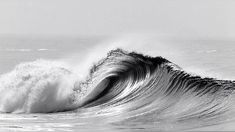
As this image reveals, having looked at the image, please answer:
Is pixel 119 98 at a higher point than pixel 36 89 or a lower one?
lower

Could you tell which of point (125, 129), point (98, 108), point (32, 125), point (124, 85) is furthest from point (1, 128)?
point (124, 85)

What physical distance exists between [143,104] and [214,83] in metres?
2.68

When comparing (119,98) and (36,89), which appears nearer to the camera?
(119,98)

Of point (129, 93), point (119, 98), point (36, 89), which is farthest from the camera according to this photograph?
point (36, 89)

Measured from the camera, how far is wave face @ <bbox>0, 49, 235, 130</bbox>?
55.1ft

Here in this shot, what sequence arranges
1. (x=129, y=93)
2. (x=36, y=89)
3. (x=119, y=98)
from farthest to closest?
(x=36, y=89) → (x=129, y=93) → (x=119, y=98)

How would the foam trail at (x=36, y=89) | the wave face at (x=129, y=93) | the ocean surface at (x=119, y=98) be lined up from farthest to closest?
the foam trail at (x=36, y=89) → the wave face at (x=129, y=93) → the ocean surface at (x=119, y=98)

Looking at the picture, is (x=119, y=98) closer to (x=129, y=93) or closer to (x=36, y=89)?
(x=129, y=93)

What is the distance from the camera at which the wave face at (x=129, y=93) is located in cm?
1678

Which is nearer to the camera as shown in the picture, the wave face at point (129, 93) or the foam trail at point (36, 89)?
the wave face at point (129, 93)

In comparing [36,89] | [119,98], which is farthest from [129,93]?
[36,89]

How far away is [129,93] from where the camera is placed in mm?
22109

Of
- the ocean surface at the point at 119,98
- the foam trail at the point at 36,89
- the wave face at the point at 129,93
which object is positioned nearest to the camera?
the ocean surface at the point at 119,98

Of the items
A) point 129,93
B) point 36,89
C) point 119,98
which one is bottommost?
point 119,98
